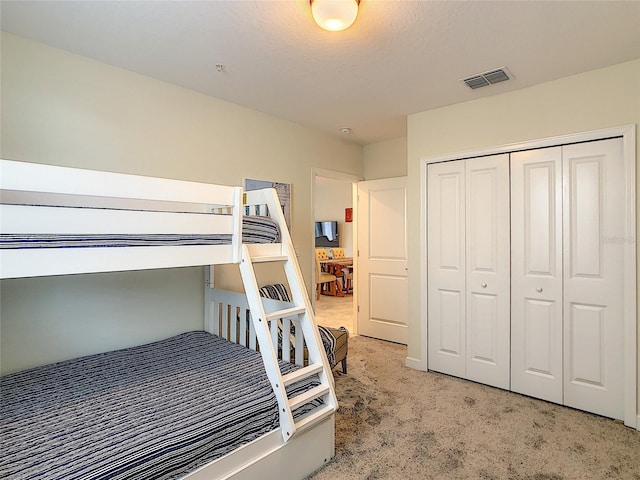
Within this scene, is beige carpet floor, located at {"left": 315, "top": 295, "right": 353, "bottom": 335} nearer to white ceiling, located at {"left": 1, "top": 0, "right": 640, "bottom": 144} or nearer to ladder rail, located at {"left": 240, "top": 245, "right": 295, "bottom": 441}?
ladder rail, located at {"left": 240, "top": 245, "right": 295, "bottom": 441}

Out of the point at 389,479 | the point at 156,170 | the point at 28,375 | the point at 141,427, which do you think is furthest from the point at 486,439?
the point at 156,170

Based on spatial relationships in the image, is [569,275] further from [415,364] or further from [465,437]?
[415,364]

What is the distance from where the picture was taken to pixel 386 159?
427cm

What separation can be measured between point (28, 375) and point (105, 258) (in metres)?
1.14

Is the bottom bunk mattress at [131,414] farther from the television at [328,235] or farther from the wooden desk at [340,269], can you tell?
the television at [328,235]

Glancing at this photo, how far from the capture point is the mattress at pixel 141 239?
1.23 m

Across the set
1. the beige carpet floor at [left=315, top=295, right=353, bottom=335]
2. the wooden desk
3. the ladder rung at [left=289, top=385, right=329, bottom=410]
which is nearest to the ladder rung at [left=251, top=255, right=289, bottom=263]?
the ladder rung at [left=289, top=385, right=329, bottom=410]

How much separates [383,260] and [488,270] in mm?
1438

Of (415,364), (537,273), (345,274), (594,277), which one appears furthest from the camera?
(345,274)

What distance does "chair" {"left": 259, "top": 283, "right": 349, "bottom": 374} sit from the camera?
2.91 meters

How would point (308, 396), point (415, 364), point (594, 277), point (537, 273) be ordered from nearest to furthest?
point (308, 396) < point (594, 277) < point (537, 273) < point (415, 364)

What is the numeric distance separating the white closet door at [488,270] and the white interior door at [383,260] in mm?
1046

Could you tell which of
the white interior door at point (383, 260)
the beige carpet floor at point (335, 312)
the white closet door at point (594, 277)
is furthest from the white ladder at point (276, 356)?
the beige carpet floor at point (335, 312)

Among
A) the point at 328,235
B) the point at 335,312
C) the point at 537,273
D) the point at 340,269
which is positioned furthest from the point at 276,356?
the point at 328,235
